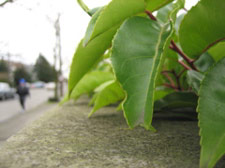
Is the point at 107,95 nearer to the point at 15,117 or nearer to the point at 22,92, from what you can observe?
the point at 15,117

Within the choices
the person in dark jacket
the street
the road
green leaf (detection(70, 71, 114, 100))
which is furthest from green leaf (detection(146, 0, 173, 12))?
the person in dark jacket

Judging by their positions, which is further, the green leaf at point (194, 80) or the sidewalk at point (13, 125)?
the sidewalk at point (13, 125)

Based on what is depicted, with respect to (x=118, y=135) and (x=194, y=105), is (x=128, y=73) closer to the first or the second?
(x=118, y=135)

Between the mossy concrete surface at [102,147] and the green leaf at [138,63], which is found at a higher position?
the green leaf at [138,63]

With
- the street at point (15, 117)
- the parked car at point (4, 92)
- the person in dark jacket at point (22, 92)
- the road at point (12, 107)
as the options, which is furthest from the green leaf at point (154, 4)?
the parked car at point (4, 92)

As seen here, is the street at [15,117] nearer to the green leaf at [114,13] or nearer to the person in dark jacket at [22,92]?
the person in dark jacket at [22,92]
